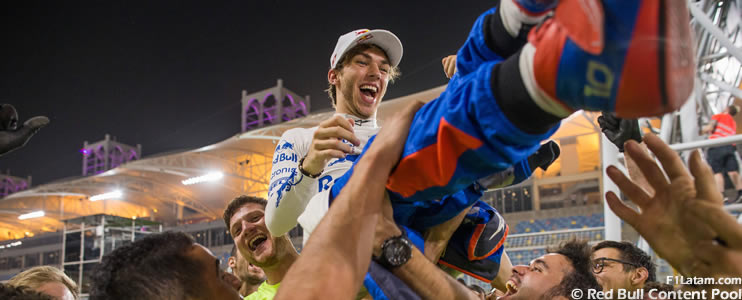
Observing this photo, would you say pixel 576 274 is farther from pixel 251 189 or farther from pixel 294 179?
pixel 251 189

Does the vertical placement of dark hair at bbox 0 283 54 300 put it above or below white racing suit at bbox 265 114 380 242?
below

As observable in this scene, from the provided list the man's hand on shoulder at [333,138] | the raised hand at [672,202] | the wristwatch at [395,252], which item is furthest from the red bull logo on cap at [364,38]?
the raised hand at [672,202]

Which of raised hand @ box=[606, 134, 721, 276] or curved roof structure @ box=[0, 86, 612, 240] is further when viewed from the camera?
curved roof structure @ box=[0, 86, 612, 240]

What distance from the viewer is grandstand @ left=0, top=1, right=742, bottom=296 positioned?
10747 millimetres

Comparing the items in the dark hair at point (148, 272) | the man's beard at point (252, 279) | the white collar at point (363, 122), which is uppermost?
the white collar at point (363, 122)

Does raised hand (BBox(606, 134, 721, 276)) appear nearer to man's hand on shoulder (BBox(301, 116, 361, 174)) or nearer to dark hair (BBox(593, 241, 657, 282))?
man's hand on shoulder (BBox(301, 116, 361, 174))

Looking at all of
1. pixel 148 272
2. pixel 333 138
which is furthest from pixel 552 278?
pixel 148 272

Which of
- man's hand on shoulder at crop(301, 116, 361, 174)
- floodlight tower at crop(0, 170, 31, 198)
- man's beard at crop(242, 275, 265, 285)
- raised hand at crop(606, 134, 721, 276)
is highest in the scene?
floodlight tower at crop(0, 170, 31, 198)

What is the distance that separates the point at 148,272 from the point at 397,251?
68 centimetres

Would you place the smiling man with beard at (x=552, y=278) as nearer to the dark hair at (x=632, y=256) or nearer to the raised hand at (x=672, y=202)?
the dark hair at (x=632, y=256)

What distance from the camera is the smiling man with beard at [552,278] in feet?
7.46

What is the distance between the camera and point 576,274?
233cm

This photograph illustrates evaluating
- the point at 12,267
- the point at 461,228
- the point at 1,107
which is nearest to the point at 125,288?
the point at 1,107

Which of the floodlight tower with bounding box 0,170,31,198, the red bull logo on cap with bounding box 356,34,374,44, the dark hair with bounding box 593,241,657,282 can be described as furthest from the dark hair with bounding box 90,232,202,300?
the floodlight tower with bounding box 0,170,31,198
